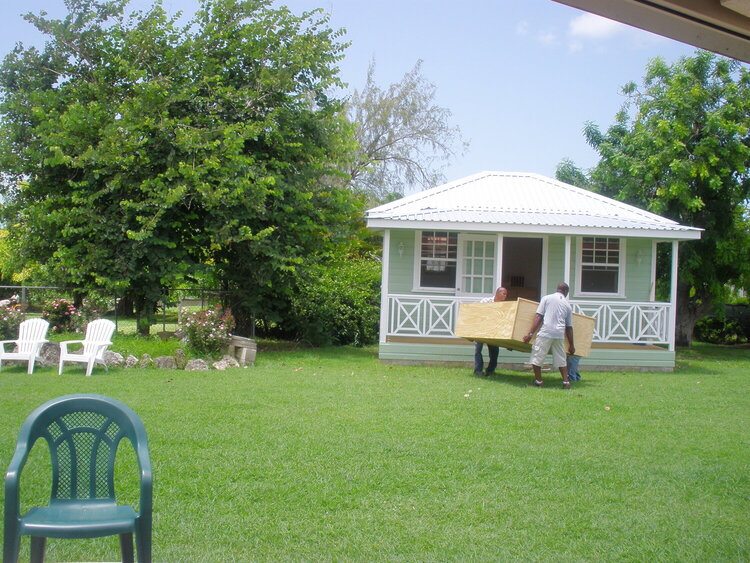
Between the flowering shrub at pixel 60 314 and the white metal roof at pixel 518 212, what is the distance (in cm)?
658

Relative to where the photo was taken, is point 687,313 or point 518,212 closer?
point 518,212

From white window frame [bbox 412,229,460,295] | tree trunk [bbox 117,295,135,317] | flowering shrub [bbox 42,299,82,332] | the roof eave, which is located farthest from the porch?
flowering shrub [bbox 42,299,82,332]

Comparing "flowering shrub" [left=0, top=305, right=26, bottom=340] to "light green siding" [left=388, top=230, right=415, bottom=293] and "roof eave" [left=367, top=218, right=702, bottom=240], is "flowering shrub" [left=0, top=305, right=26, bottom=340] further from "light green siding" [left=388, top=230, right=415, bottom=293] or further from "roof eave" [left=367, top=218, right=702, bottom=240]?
"light green siding" [left=388, top=230, right=415, bottom=293]

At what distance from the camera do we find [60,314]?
50.1 ft

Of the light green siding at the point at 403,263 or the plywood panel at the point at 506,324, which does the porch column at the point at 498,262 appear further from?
the plywood panel at the point at 506,324

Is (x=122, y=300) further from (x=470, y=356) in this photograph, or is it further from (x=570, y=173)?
(x=570, y=173)

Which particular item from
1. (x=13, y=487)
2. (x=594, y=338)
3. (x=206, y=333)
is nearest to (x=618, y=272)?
(x=594, y=338)

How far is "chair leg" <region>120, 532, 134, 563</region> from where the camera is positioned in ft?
12.1

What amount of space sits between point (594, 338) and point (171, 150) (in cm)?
971

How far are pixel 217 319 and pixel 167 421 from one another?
6.25 m

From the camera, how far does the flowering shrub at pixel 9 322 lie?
45.6 feet

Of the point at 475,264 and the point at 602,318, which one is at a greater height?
the point at 475,264

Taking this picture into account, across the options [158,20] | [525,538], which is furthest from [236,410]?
[158,20]

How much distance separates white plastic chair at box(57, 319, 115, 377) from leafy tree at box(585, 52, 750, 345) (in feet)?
45.8
